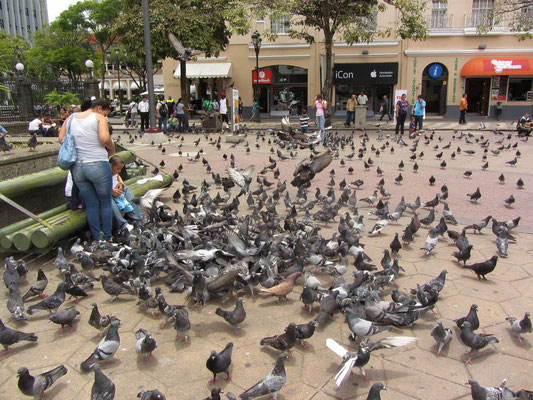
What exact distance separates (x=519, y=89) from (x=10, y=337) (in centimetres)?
3048

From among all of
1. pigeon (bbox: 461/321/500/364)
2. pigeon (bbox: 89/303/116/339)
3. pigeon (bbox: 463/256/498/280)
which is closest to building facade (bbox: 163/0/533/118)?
pigeon (bbox: 463/256/498/280)

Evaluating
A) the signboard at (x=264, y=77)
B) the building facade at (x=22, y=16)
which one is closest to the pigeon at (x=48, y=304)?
the signboard at (x=264, y=77)

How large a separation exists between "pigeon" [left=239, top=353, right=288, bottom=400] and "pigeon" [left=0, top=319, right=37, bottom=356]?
1.78 metres

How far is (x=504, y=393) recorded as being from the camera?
254cm

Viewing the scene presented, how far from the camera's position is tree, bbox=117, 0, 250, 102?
1900 centimetres

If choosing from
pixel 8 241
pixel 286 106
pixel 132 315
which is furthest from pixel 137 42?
pixel 132 315

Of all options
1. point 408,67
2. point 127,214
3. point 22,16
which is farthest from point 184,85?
point 22,16

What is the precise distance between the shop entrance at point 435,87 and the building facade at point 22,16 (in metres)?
78.5

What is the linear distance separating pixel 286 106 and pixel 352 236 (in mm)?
25095

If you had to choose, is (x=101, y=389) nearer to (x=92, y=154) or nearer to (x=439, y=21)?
(x=92, y=154)

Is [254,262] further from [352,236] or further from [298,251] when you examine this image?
[352,236]

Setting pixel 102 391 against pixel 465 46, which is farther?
pixel 465 46

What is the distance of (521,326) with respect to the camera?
129 inches

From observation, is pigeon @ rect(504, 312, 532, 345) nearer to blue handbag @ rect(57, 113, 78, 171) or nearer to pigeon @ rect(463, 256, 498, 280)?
pigeon @ rect(463, 256, 498, 280)
